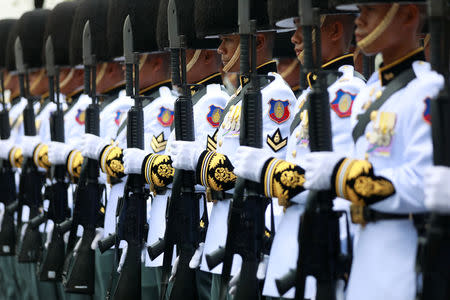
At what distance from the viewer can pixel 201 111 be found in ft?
18.9

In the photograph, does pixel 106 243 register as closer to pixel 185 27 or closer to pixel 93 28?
pixel 185 27

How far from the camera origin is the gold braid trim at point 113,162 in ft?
20.6

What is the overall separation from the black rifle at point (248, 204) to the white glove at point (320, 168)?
90cm

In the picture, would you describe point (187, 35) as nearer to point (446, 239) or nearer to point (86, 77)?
point (86, 77)

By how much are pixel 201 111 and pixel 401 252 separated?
7.96 feet

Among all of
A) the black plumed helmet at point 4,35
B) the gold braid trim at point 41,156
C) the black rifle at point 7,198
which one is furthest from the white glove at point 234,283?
the black plumed helmet at point 4,35

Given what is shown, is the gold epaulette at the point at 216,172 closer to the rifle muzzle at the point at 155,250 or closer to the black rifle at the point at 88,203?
the rifle muzzle at the point at 155,250

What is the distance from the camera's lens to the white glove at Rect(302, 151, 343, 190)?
366 cm

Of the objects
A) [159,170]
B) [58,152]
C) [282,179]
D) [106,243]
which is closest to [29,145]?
[58,152]

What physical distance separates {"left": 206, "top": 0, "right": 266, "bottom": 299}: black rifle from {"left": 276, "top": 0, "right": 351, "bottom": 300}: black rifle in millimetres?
724

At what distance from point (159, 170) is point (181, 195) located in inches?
12.7

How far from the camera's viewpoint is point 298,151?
439 cm

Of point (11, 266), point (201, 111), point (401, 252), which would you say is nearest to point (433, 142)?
point (401, 252)

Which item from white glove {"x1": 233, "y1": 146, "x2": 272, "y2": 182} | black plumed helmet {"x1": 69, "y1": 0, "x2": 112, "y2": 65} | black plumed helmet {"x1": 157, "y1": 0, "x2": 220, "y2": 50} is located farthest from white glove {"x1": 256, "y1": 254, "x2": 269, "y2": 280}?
black plumed helmet {"x1": 69, "y1": 0, "x2": 112, "y2": 65}
